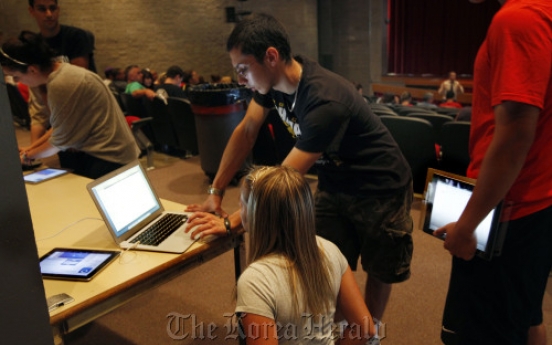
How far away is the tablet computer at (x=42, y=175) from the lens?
7.88ft

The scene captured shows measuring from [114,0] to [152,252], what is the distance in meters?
8.90

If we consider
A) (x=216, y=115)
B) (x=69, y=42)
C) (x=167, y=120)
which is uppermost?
(x=69, y=42)

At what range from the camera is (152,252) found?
1.59 meters

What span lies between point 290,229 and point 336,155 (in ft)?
1.72

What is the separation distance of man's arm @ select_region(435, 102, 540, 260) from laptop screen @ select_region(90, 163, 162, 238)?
3.67 feet

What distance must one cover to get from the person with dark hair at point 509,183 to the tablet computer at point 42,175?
1944 mm

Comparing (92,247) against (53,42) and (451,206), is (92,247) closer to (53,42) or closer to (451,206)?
(451,206)

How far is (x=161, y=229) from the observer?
174 centimetres

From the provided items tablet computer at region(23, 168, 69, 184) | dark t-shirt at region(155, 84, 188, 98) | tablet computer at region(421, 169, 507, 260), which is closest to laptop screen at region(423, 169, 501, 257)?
tablet computer at region(421, 169, 507, 260)

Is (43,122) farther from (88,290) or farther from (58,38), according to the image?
(88,290)

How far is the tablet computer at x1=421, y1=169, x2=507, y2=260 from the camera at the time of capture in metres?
1.19

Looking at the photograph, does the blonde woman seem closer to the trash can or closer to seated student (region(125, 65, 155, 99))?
the trash can

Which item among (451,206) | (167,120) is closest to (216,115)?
(167,120)

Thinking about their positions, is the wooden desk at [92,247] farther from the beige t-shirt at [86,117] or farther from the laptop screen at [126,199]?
the beige t-shirt at [86,117]
